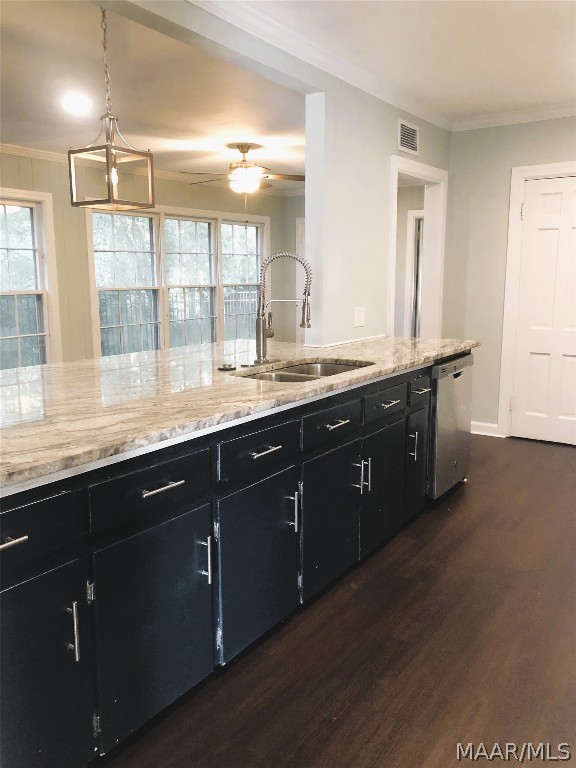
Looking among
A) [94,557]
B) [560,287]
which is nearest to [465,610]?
[94,557]

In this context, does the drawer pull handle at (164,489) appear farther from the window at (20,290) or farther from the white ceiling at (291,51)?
the window at (20,290)

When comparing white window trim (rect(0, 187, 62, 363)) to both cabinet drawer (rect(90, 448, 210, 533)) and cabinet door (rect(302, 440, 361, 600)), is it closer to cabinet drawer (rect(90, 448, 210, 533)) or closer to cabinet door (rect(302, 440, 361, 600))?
cabinet door (rect(302, 440, 361, 600))

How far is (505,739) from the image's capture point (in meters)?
1.80

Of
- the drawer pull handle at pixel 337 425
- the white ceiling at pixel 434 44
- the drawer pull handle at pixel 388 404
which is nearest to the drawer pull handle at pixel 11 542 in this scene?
the drawer pull handle at pixel 337 425

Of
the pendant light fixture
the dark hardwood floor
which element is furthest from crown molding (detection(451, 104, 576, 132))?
the dark hardwood floor

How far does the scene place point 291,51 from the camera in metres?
3.11

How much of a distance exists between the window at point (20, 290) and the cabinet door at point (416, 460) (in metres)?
4.08

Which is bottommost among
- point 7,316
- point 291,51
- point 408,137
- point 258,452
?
point 258,452

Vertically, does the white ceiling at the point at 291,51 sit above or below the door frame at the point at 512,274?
above

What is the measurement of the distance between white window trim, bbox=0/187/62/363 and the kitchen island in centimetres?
362

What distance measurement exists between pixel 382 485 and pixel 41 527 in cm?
184

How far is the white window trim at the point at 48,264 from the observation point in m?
5.86

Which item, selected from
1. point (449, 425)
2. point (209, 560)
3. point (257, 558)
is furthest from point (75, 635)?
point (449, 425)

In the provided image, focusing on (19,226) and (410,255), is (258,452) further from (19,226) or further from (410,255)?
(410,255)
